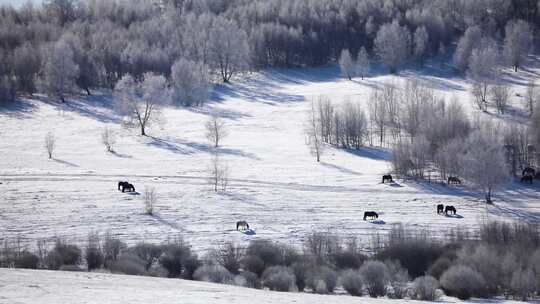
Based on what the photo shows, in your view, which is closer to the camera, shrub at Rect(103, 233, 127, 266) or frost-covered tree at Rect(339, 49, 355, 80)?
shrub at Rect(103, 233, 127, 266)

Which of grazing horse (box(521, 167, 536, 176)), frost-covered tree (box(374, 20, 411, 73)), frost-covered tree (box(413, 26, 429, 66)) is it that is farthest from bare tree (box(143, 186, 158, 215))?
frost-covered tree (box(413, 26, 429, 66))

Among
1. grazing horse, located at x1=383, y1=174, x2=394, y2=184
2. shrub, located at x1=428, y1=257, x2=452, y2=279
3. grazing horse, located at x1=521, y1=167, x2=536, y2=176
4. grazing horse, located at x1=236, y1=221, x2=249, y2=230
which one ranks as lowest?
grazing horse, located at x1=521, y1=167, x2=536, y2=176

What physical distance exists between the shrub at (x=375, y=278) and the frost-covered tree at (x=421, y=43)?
74.5 m

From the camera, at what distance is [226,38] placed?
97.8 m

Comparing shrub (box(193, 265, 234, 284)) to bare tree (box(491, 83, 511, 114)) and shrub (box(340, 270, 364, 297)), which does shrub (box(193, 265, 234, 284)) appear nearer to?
shrub (box(340, 270, 364, 297))

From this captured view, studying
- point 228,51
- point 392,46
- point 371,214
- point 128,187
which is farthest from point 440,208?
point 228,51

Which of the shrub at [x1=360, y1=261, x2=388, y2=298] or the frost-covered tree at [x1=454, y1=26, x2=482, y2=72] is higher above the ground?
the shrub at [x1=360, y1=261, x2=388, y2=298]

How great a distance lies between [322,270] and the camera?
98.6ft

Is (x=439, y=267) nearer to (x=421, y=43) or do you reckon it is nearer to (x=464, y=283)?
(x=464, y=283)

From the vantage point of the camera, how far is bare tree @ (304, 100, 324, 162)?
59438mm

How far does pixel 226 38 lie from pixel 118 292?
77.8 meters

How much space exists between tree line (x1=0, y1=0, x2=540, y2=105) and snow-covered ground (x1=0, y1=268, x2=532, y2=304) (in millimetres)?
57751

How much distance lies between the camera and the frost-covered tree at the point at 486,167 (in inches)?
1805

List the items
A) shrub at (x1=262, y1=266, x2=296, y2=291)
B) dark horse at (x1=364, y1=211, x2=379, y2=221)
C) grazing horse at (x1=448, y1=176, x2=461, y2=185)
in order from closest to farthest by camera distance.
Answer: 1. shrub at (x1=262, y1=266, x2=296, y2=291)
2. dark horse at (x1=364, y1=211, x2=379, y2=221)
3. grazing horse at (x1=448, y1=176, x2=461, y2=185)
